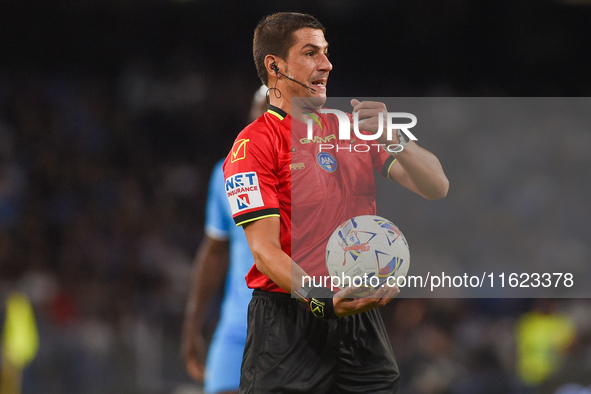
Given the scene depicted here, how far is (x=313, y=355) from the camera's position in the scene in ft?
8.86

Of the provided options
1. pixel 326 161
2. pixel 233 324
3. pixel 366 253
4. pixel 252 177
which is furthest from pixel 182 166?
pixel 366 253

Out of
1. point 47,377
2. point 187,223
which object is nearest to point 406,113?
point 47,377

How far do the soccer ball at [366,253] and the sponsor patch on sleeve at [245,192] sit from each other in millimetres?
298

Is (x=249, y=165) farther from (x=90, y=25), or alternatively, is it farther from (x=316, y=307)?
(x=90, y=25)

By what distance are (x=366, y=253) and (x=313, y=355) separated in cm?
44

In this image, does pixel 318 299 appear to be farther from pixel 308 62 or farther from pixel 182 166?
pixel 182 166

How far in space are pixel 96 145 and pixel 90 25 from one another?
2.29m

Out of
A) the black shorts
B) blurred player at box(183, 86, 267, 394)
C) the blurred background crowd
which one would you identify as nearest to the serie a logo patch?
the black shorts

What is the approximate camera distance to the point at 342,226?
8.66 feet

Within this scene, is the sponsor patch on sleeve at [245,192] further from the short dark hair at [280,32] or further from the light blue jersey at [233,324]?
the light blue jersey at [233,324]

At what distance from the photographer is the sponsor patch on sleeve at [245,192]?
8.73ft

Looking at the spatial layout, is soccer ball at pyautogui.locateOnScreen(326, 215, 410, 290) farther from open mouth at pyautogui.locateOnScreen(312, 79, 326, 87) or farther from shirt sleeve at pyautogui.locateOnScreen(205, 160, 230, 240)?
shirt sleeve at pyautogui.locateOnScreen(205, 160, 230, 240)

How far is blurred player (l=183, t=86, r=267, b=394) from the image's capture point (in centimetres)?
415

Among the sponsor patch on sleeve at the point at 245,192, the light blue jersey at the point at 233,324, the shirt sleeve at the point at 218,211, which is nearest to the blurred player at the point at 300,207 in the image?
the sponsor patch on sleeve at the point at 245,192
